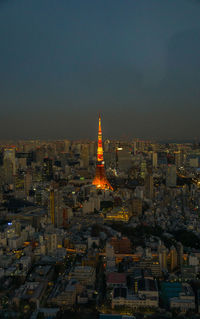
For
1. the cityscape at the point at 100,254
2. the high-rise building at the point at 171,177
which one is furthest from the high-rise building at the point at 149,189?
the high-rise building at the point at 171,177

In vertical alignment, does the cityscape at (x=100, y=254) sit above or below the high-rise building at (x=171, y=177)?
below

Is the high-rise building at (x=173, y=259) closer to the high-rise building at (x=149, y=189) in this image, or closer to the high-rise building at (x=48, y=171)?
the high-rise building at (x=149, y=189)

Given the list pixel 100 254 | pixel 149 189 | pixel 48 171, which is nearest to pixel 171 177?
pixel 149 189

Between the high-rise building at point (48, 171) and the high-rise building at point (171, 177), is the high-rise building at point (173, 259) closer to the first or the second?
the high-rise building at point (171, 177)

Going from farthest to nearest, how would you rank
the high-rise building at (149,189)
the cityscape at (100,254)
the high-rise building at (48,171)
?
the high-rise building at (48,171), the high-rise building at (149,189), the cityscape at (100,254)

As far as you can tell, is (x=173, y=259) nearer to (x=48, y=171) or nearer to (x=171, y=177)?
(x=171, y=177)

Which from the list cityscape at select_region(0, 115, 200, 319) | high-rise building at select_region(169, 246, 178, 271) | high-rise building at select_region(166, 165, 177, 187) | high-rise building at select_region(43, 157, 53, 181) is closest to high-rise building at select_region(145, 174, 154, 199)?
cityscape at select_region(0, 115, 200, 319)

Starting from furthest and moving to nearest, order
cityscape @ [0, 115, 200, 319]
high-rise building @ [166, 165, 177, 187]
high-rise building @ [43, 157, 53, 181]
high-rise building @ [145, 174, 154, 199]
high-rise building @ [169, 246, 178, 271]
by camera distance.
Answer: high-rise building @ [43, 157, 53, 181] → high-rise building @ [166, 165, 177, 187] → high-rise building @ [145, 174, 154, 199] → high-rise building @ [169, 246, 178, 271] → cityscape @ [0, 115, 200, 319]

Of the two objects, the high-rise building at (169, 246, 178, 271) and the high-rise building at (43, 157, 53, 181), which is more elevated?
the high-rise building at (43, 157, 53, 181)

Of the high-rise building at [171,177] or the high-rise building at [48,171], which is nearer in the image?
the high-rise building at [171,177]

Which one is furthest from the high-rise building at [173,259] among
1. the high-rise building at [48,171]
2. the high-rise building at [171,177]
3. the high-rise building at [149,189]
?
the high-rise building at [48,171]

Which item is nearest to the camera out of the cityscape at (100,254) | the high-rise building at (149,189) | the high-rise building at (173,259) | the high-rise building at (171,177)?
the cityscape at (100,254)

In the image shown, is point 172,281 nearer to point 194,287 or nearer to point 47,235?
point 194,287

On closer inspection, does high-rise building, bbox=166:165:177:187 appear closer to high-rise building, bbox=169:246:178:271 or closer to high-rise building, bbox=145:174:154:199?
high-rise building, bbox=145:174:154:199
